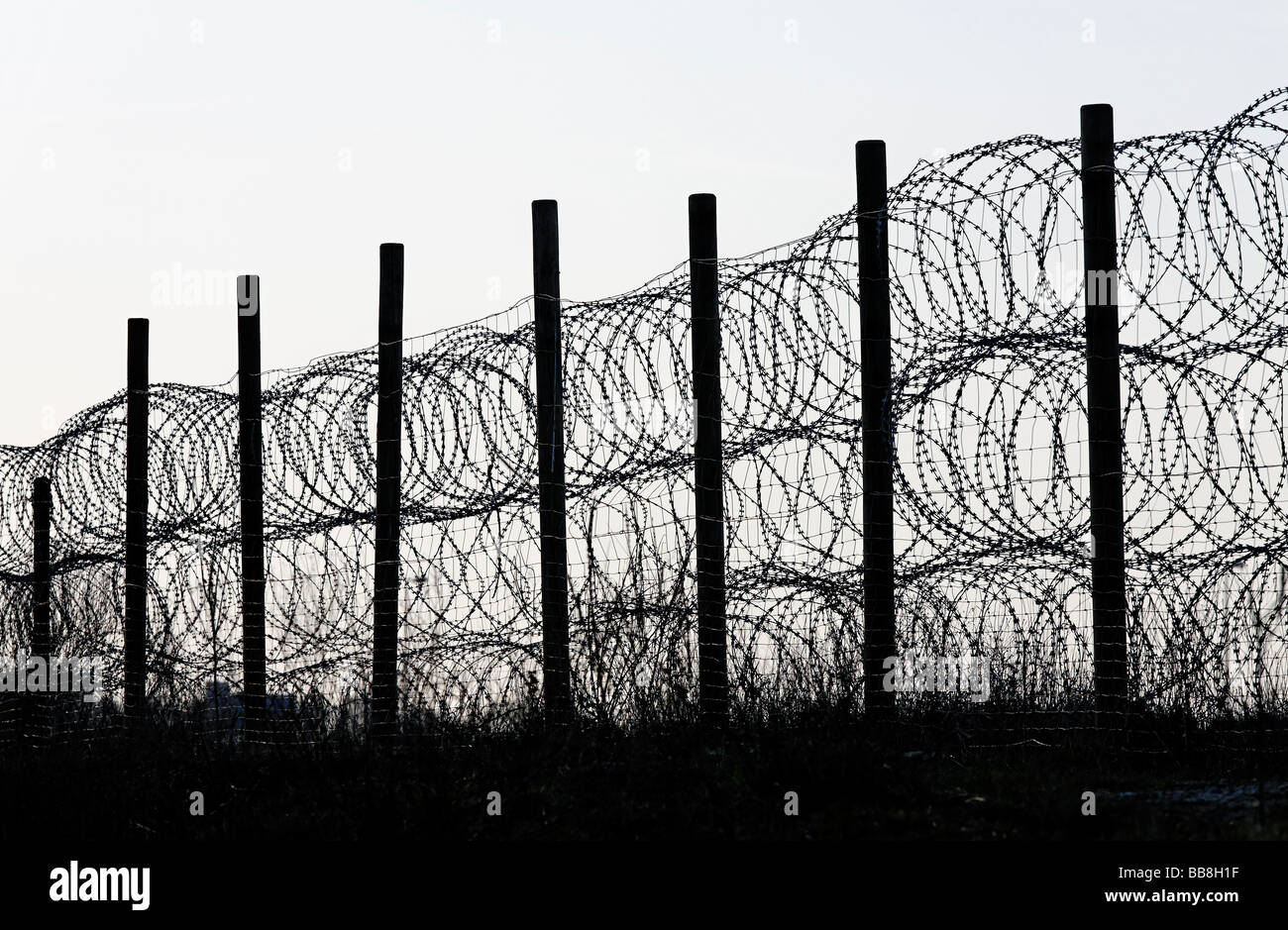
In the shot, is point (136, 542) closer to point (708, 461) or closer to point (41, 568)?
point (41, 568)

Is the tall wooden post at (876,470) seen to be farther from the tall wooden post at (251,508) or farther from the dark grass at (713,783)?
the tall wooden post at (251,508)

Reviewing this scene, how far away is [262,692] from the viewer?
507 inches

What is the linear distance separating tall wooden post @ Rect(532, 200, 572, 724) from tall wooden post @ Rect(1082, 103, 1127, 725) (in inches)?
130

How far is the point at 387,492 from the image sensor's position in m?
11.9

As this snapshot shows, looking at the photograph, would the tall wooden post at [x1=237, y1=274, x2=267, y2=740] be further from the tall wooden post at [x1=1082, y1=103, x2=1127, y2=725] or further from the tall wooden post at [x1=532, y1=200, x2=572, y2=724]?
the tall wooden post at [x1=1082, y1=103, x2=1127, y2=725]

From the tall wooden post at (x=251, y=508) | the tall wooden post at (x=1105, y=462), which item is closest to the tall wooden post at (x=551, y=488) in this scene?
the tall wooden post at (x=251, y=508)

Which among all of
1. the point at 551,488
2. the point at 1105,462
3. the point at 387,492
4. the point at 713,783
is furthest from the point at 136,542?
the point at 1105,462

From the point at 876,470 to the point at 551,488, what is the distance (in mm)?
2208

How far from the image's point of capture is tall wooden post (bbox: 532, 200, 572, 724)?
1092cm

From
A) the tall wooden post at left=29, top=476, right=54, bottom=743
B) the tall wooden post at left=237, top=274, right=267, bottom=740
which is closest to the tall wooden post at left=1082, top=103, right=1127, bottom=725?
the tall wooden post at left=237, top=274, right=267, bottom=740

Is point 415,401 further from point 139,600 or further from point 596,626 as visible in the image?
point 139,600

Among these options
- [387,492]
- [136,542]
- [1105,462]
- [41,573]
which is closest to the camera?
[1105,462]
